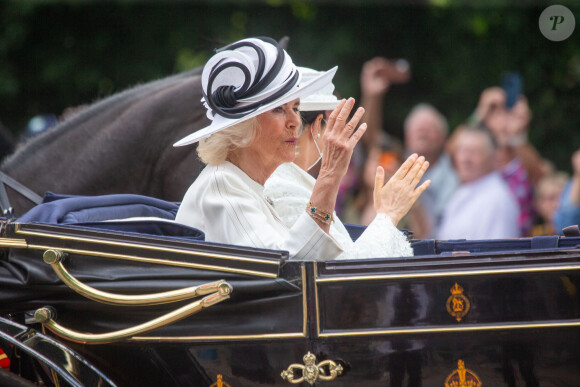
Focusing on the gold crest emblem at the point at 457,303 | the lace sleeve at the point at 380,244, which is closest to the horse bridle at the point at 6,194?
the lace sleeve at the point at 380,244

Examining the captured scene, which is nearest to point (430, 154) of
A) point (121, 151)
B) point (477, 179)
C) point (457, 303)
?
point (477, 179)

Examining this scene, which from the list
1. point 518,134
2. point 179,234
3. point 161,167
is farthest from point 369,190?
point 179,234

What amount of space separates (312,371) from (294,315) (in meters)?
0.15

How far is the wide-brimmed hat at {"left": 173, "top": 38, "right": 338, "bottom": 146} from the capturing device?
239 centimetres

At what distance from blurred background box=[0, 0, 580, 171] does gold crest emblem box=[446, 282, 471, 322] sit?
6.30m

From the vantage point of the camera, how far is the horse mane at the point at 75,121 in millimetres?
3621

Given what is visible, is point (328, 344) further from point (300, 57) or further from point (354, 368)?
point (300, 57)

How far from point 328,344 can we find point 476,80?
6815 millimetres

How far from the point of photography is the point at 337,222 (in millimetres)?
2783

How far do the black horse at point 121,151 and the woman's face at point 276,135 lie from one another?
1161 mm

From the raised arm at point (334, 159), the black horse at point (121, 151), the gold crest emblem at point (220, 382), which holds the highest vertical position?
the black horse at point (121, 151)

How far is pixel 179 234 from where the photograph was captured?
7.68 ft

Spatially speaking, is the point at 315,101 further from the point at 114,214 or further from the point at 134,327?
the point at 134,327

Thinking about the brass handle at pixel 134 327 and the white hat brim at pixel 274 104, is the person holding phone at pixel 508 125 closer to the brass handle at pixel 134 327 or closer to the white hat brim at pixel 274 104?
the white hat brim at pixel 274 104
